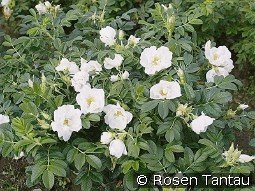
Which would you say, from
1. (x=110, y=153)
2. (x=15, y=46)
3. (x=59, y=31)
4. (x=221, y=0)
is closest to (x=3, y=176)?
(x=15, y=46)

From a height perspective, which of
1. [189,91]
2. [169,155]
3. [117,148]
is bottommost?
[169,155]

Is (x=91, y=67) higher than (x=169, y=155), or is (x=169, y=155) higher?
(x=91, y=67)

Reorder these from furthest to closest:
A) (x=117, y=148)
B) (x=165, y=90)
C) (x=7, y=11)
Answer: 1. (x=7, y=11)
2. (x=165, y=90)
3. (x=117, y=148)

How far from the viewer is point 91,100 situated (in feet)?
7.26

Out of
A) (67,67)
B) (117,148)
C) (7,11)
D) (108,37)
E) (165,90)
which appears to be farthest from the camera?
(7,11)

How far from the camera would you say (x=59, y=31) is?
9.46 ft

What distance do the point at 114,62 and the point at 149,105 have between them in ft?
1.17

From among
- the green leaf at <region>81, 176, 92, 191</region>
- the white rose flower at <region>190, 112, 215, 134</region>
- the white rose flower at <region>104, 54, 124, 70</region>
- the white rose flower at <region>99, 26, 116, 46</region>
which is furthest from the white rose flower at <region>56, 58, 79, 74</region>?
the white rose flower at <region>190, 112, 215, 134</region>

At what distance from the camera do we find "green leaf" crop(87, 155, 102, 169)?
217cm

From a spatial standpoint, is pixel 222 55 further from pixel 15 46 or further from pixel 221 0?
pixel 15 46

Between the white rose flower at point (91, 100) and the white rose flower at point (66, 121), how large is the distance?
0.14ft

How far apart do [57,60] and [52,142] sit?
0.62m

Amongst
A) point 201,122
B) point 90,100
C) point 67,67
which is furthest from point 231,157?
point 67,67

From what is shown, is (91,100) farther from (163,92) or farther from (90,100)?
(163,92)
